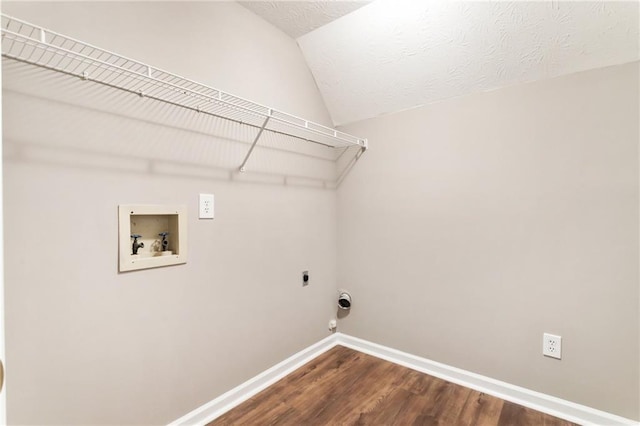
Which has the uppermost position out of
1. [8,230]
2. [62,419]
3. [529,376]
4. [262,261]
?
[8,230]

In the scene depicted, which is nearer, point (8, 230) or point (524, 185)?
point (8, 230)

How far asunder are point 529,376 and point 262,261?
1.61 metres

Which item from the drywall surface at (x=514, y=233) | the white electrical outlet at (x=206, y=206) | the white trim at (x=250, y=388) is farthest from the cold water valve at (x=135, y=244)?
the drywall surface at (x=514, y=233)

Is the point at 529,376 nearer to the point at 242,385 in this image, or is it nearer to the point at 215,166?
the point at 242,385

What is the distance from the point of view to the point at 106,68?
1235mm

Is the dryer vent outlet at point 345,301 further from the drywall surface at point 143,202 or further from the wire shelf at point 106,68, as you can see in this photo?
the wire shelf at point 106,68

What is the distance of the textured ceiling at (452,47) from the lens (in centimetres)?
146

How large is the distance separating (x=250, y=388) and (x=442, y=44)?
221cm

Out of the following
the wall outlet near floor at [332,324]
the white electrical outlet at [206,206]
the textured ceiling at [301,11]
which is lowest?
the wall outlet near floor at [332,324]

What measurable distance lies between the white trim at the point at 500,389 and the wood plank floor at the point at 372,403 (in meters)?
0.05

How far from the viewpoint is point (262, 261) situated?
6.26 ft

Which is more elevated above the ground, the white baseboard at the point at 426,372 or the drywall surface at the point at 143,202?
the drywall surface at the point at 143,202

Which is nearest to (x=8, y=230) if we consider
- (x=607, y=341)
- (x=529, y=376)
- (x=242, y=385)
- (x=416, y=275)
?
(x=242, y=385)

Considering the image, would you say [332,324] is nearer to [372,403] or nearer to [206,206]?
[372,403]
